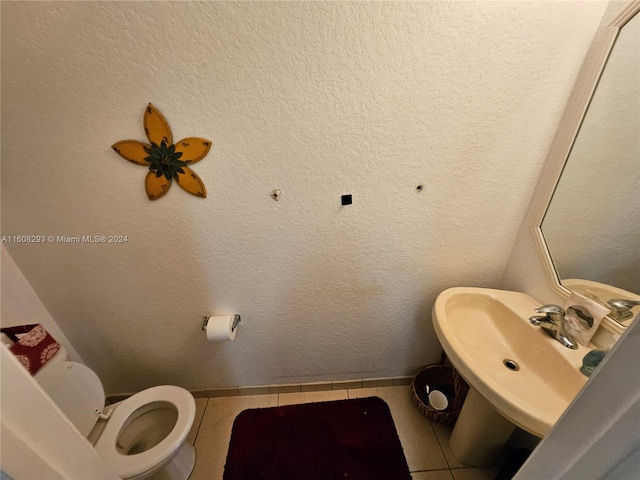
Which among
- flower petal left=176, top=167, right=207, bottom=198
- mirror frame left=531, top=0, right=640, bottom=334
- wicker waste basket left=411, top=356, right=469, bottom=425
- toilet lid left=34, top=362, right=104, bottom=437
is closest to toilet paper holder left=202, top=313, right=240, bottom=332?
toilet lid left=34, top=362, right=104, bottom=437

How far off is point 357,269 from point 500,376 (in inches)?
25.0

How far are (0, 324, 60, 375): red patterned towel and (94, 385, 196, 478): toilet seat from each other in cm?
40

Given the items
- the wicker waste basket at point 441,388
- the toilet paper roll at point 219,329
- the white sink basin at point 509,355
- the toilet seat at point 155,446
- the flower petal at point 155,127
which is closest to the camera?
the white sink basin at point 509,355

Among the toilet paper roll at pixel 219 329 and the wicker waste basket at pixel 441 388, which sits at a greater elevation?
the toilet paper roll at pixel 219 329

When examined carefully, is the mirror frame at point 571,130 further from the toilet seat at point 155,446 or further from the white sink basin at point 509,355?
the toilet seat at point 155,446

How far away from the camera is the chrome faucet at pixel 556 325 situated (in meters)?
0.83

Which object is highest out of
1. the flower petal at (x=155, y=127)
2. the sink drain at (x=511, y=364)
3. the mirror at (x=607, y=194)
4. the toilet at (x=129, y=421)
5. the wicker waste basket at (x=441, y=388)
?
the flower petal at (x=155, y=127)

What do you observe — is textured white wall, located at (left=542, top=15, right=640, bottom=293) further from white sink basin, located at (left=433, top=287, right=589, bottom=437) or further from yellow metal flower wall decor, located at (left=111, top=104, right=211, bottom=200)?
yellow metal flower wall decor, located at (left=111, top=104, right=211, bottom=200)

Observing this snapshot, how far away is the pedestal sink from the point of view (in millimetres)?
713

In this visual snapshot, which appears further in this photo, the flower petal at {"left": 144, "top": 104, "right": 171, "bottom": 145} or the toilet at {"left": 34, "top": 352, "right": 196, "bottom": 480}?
the toilet at {"left": 34, "top": 352, "right": 196, "bottom": 480}

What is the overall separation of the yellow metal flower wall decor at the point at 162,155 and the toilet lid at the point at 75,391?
779mm

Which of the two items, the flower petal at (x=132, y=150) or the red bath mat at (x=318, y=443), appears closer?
the flower petal at (x=132, y=150)

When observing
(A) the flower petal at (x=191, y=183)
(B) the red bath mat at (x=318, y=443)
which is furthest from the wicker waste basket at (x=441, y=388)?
(A) the flower petal at (x=191, y=183)

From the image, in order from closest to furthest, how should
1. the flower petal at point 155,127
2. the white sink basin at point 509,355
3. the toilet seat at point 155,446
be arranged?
1. the white sink basin at point 509,355
2. the flower petal at point 155,127
3. the toilet seat at point 155,446
